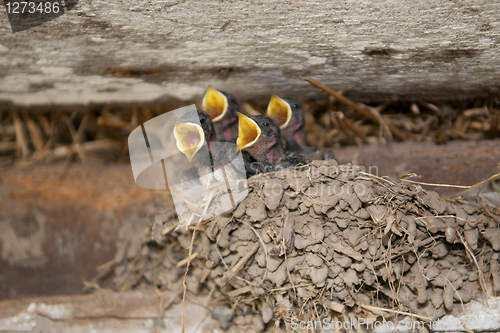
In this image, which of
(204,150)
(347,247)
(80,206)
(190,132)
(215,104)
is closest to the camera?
(347,247)

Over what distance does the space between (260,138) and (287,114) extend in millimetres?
311

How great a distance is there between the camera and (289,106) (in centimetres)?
196

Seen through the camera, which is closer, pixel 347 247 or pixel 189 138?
pixel 347 247

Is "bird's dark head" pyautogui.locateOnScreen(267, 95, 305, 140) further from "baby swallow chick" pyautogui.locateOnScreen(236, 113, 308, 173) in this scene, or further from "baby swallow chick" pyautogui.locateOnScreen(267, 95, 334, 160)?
"baby swallow chick" pyautogui.locateOnScreen(236, 113, 308, 173)

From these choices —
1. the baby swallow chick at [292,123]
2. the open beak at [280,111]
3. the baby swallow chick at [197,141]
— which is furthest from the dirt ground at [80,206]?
the baby swallow chick at [197,141]

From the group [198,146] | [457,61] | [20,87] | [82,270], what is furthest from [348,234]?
[20,87]

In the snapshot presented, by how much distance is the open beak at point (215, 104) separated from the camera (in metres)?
1.89

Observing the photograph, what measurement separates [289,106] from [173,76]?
59 cm

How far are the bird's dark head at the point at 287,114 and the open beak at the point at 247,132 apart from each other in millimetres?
308

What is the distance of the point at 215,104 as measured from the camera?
191 centimetres

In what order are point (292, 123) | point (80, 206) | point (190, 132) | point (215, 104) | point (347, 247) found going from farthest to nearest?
point (80, 206) → point (292, 123) → point (215, 104) → point (190, 132) → point (347, 247)

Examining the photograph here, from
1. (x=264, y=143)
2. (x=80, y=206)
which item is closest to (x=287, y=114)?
(x=264, y=143)

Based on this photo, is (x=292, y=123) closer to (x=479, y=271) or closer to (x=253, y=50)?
(x=253, y=50)

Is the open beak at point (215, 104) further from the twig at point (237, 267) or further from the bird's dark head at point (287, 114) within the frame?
the twig at point (237, 267)
